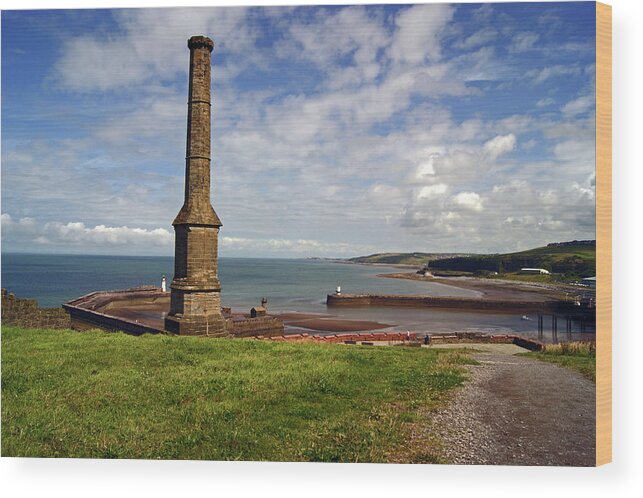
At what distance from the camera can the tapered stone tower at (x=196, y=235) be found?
42.1 feet

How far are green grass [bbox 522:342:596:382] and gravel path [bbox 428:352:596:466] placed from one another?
A: 624 mm

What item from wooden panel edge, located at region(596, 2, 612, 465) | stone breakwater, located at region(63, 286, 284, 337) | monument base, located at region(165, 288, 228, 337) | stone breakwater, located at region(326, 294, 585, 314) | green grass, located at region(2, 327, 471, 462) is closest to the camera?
green grass, located at region(2, 327, 471, 462)

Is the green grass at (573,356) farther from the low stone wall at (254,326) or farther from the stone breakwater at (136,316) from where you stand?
the low stone wall at (254,326)

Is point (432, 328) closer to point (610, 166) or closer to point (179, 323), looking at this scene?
point (179, 323)

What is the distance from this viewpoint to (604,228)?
708cm

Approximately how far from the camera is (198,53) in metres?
12.4

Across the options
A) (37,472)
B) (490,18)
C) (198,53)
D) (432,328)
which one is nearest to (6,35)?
(198,53)

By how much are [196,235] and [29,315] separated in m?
6.19

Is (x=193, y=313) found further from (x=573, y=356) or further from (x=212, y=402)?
(x=573, y=356)

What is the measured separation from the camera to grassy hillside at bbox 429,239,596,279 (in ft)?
26.5

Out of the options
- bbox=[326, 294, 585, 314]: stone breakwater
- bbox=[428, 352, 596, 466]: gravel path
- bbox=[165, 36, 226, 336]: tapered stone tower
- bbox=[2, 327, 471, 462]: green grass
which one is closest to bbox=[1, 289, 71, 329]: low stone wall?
bbox=[2, 327, 471, 462]: green grass

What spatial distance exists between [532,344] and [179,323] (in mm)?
12893

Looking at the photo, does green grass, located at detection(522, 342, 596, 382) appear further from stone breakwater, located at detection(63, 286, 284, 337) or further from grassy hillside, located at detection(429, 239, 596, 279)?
stone breakwater, located at detection(63, 286, 284, 337)

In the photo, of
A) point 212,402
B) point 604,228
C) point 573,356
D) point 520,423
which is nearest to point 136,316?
point 212,402
